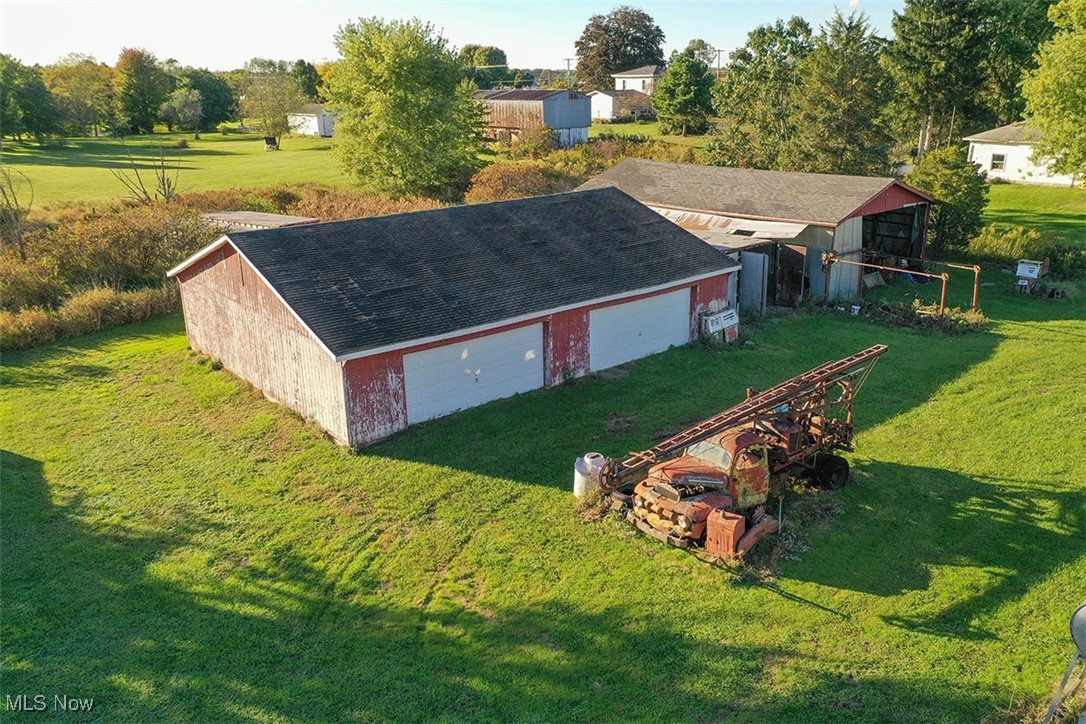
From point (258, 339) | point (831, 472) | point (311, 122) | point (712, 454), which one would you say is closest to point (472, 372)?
point (258, 339)

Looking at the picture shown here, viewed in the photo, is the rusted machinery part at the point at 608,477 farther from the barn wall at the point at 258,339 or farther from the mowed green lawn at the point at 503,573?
the barn wall at the point at 258,339

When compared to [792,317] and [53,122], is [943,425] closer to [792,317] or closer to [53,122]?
[792,317]

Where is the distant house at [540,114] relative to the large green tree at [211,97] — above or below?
below

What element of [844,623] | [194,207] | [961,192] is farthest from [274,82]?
[844,623]

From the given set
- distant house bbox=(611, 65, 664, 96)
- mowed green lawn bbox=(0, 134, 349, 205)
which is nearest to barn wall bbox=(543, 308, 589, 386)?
mowed green lawn bbox=(0, 134, 349, 205)

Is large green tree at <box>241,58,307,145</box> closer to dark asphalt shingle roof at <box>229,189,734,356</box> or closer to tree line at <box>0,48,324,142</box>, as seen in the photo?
tree line at <box>0,48,324,142</box>

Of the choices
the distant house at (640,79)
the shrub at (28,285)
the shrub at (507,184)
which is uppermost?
the distant house at (640,79)

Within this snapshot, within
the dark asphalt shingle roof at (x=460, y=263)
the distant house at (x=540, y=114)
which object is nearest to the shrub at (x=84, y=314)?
the dark asphalt shingle roof at (x=460, y=263)
